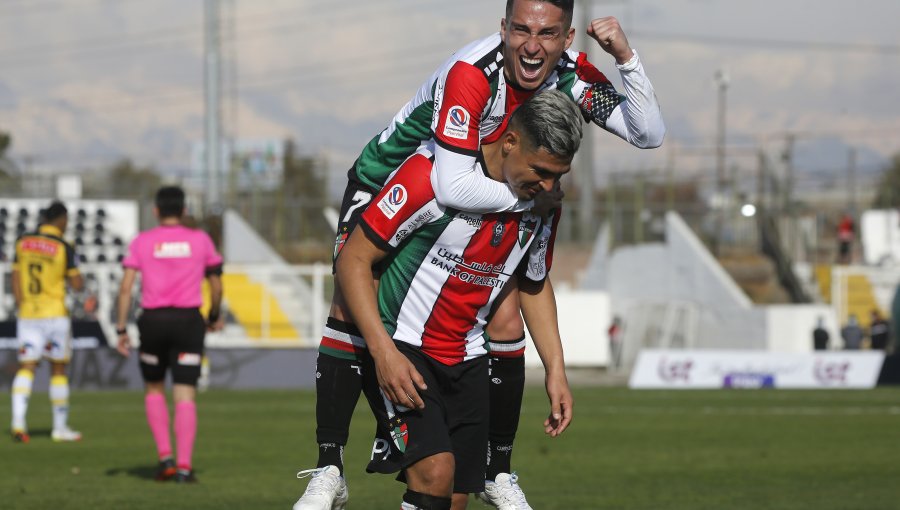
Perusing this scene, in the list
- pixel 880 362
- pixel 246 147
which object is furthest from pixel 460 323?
pixel 246 147

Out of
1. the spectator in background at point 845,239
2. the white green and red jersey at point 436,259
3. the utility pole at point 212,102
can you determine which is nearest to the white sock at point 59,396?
the white green and red jersey at point 436,259

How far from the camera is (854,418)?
1805 centimetres

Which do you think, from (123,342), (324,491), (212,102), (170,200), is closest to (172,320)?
(170,200)

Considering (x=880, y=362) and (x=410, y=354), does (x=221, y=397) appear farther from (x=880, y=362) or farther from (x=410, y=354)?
(x=410, y=354)

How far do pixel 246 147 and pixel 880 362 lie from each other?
2103 inches

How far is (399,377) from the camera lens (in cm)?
534

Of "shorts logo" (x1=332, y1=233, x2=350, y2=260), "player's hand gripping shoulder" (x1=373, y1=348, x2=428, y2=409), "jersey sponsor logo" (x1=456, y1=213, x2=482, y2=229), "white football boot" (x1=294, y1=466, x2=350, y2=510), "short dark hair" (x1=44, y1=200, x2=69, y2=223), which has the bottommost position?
"white football boot" (x1=294, y1=466, x2=350, y2=510)

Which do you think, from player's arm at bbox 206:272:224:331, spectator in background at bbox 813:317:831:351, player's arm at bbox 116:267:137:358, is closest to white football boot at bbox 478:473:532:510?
player's arm at bbox 206:272:224:331

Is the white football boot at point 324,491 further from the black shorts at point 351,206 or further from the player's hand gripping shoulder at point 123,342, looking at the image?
the player's hand gripping shoulder at point 123,342

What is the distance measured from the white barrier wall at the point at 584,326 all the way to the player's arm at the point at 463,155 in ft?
104

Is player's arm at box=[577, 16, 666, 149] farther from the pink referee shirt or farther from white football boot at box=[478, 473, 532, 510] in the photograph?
the pink referee shirt

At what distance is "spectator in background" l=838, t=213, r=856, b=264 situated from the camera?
4197 cm

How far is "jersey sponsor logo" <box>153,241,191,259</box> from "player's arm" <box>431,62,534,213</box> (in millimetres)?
5757

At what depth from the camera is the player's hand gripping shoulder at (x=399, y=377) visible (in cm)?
534
